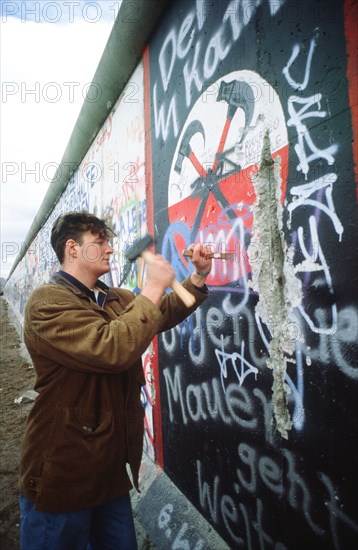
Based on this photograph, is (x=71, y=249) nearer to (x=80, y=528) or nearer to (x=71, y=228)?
(x=71, y=228)

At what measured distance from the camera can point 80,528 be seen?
1440 mm

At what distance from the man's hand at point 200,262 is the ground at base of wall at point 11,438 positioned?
6.31 ft

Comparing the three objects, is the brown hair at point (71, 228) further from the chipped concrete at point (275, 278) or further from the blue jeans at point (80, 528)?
the blue jeans at point (80, 528)

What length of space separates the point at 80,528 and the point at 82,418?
0.49 metres

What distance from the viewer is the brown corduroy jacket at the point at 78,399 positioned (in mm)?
1333

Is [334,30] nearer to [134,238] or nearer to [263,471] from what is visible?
[263,471]

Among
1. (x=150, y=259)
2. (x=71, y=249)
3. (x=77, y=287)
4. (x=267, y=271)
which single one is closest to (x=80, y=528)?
(x=77, y=287)

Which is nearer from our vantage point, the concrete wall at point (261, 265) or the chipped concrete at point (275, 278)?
the concrete wall at point (261, 265)

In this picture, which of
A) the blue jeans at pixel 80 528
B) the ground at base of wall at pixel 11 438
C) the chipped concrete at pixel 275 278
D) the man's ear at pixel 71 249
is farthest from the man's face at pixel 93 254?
the ground at base of wall at pixel 11 438

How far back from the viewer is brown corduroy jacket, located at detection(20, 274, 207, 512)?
133 cm

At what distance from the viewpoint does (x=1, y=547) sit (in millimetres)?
2404

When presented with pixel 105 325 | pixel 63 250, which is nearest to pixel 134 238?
pixel 63 250

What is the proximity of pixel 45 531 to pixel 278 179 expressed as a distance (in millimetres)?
1906

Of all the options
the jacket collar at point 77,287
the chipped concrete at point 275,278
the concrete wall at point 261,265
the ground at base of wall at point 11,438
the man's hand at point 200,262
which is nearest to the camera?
the concrete wall at point 261,265
